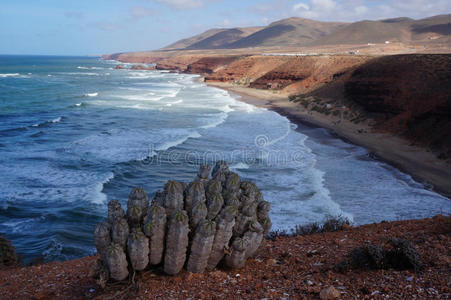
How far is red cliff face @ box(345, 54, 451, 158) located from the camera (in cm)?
2369

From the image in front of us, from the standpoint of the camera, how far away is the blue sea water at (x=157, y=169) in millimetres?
11711

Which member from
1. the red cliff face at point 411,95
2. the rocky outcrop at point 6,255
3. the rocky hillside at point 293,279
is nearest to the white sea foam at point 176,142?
the rocky outcrop at point 6,255

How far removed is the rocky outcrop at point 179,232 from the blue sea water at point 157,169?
508 centimetres

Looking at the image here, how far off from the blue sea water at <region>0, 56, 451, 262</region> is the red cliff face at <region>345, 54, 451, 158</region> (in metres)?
5.10

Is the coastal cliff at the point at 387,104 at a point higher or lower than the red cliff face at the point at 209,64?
lower

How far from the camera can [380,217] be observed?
1164cm

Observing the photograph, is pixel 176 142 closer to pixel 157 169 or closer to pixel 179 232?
pixel 157 169

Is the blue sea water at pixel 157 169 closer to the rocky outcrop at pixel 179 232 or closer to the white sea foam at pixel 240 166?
the white sea foam at pixel 240 166

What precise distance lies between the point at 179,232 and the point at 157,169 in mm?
12423

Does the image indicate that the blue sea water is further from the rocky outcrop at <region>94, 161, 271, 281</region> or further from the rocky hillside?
the rocky outcrop at <region>94, 161, 271, 281</region>

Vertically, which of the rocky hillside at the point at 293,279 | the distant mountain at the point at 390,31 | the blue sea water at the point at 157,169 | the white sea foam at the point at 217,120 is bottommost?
the blue sea water at the point at 157,169

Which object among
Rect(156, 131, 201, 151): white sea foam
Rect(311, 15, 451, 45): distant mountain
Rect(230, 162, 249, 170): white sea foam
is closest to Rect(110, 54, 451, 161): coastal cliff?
Rect(230, 162, 249, 170): white sea foam

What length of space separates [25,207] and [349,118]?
27475 mm

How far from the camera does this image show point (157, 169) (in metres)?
17.2
